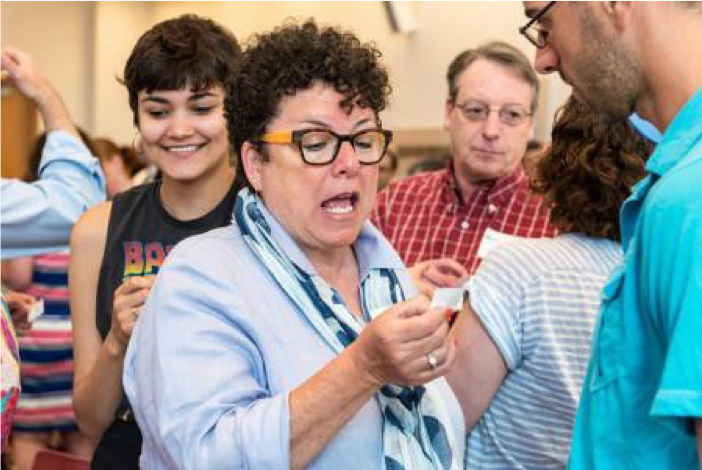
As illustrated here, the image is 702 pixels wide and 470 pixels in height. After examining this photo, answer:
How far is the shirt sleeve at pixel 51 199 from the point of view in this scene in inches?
78.7

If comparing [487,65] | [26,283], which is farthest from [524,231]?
[26,283]

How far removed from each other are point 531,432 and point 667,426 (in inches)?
29.0

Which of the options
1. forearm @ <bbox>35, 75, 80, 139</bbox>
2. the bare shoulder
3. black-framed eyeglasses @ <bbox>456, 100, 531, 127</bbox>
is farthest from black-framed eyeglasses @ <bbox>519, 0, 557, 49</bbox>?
black-framed eyeglasses @ <bbox>456, 100, 531, 127</bbox>

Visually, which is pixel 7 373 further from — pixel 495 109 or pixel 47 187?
pixel 495 109

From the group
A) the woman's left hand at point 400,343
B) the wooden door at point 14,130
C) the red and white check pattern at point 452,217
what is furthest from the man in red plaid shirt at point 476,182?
the wooden door at point 14,130

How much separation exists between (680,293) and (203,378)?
73 centimetres

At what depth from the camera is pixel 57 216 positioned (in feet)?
6.86

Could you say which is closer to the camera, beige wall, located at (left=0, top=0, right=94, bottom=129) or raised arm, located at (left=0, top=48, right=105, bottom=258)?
raised arm, located at (left=0, top=48, right=105, bottom=258)

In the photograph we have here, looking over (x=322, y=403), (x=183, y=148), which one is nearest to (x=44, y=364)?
(x=183, y=148)

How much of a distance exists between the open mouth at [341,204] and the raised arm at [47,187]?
0.79m

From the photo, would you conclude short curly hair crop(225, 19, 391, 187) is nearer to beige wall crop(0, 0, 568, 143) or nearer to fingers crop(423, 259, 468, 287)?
fingers crop(423, 259, 468, 287)

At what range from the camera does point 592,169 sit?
1.85 meters

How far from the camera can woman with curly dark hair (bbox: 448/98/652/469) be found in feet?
5.91

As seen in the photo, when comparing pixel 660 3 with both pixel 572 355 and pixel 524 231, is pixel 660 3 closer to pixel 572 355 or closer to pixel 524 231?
pixel 572 355
